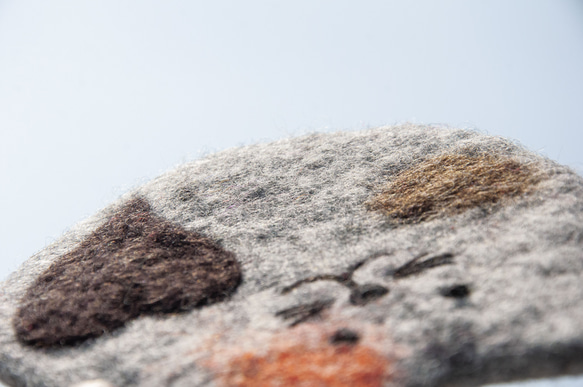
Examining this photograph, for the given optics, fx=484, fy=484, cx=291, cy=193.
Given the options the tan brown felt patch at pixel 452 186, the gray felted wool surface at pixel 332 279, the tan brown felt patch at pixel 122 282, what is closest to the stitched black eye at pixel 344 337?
the gray felted wool surface at pixel 332 279

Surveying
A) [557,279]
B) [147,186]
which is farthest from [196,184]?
[557,279]

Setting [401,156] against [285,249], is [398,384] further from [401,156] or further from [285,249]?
[401,156]

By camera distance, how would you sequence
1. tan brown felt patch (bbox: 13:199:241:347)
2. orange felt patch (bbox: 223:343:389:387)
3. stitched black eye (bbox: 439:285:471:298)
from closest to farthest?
orange felt patch (bbox: 223:343:389:387) < stitched black eye (bbox: 439:285:471:298) < tan brown felt patch (bbox: 13:199:241:347)

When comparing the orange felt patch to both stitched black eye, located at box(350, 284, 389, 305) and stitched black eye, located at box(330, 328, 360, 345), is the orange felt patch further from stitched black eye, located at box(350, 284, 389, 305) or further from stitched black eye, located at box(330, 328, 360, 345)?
stitched black eye, located at box(350, 284, 389, 305)

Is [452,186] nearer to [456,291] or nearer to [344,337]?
[456,291]

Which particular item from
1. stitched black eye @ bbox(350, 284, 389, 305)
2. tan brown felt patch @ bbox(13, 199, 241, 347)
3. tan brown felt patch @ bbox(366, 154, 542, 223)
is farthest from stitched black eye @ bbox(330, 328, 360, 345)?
tan brown felt patch @ bbox(366, 154, 542, 223)

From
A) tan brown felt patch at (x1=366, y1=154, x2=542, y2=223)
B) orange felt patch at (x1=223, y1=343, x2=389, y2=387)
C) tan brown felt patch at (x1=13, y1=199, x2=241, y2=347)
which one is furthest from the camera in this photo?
tan brown felt patch at (x1=366, y1=154, x2=542, y2=223)

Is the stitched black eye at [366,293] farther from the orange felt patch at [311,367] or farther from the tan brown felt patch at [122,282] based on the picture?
the tan brown felt patch at [122,282]
